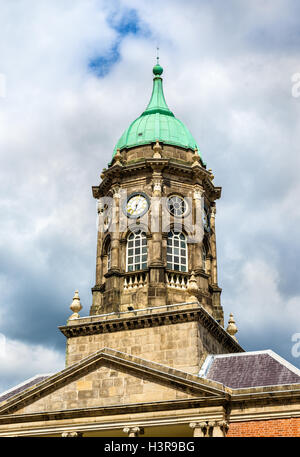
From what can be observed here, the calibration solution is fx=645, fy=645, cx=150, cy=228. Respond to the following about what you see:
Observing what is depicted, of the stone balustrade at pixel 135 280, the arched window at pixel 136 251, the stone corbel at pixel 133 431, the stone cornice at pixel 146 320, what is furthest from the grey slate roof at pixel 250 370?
the arched window at pixel 136 251

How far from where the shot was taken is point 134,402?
30.0 meters

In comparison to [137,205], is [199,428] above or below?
below

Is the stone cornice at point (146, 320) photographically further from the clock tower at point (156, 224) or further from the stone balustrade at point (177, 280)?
the stone balustrade at point (177, 280)

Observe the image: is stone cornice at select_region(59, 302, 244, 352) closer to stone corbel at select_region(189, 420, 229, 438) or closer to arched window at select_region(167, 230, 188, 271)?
arched window at select_region(167, 230, 188, 271)

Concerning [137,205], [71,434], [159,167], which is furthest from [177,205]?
[71,434]

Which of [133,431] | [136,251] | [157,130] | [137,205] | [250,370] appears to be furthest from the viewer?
[157,130]

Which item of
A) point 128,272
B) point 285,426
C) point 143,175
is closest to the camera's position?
point 285,426

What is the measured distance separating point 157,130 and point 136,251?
861 cm

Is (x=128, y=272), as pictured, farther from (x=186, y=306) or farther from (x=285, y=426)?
(x=285, y=426)

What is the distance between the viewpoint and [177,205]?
39875 mm

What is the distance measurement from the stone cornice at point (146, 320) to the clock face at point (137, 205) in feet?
22.1

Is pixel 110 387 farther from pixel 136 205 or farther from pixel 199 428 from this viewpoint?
pixel 136 205
